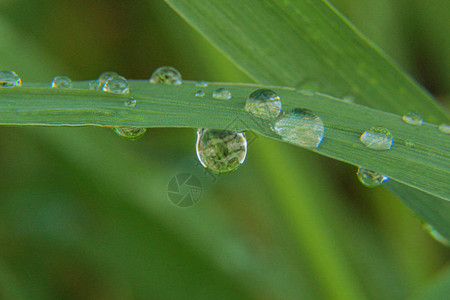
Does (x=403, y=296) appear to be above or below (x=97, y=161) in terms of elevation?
below

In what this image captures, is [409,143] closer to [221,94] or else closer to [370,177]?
[370,177]

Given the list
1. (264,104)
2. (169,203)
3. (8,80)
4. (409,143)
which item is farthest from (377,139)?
(169,203)

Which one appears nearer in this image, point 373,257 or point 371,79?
point 371,79

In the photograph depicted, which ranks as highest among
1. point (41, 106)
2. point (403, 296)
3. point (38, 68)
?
point (38, 68)

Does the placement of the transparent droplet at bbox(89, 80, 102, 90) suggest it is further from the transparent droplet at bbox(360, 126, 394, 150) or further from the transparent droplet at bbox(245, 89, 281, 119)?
the transparent droplet at bbox(360, 126, 394, 150)

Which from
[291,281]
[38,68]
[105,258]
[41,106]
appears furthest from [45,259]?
[41,106]

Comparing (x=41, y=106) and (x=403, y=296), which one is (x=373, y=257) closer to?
(x=403, y=296)

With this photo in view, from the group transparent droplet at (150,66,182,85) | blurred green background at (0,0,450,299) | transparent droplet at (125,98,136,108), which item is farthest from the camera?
blurred green background at (0,0,450,299)

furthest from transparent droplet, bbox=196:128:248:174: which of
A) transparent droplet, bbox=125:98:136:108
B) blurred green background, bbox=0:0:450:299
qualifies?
blurred green background, bbox=0:0:450:299
